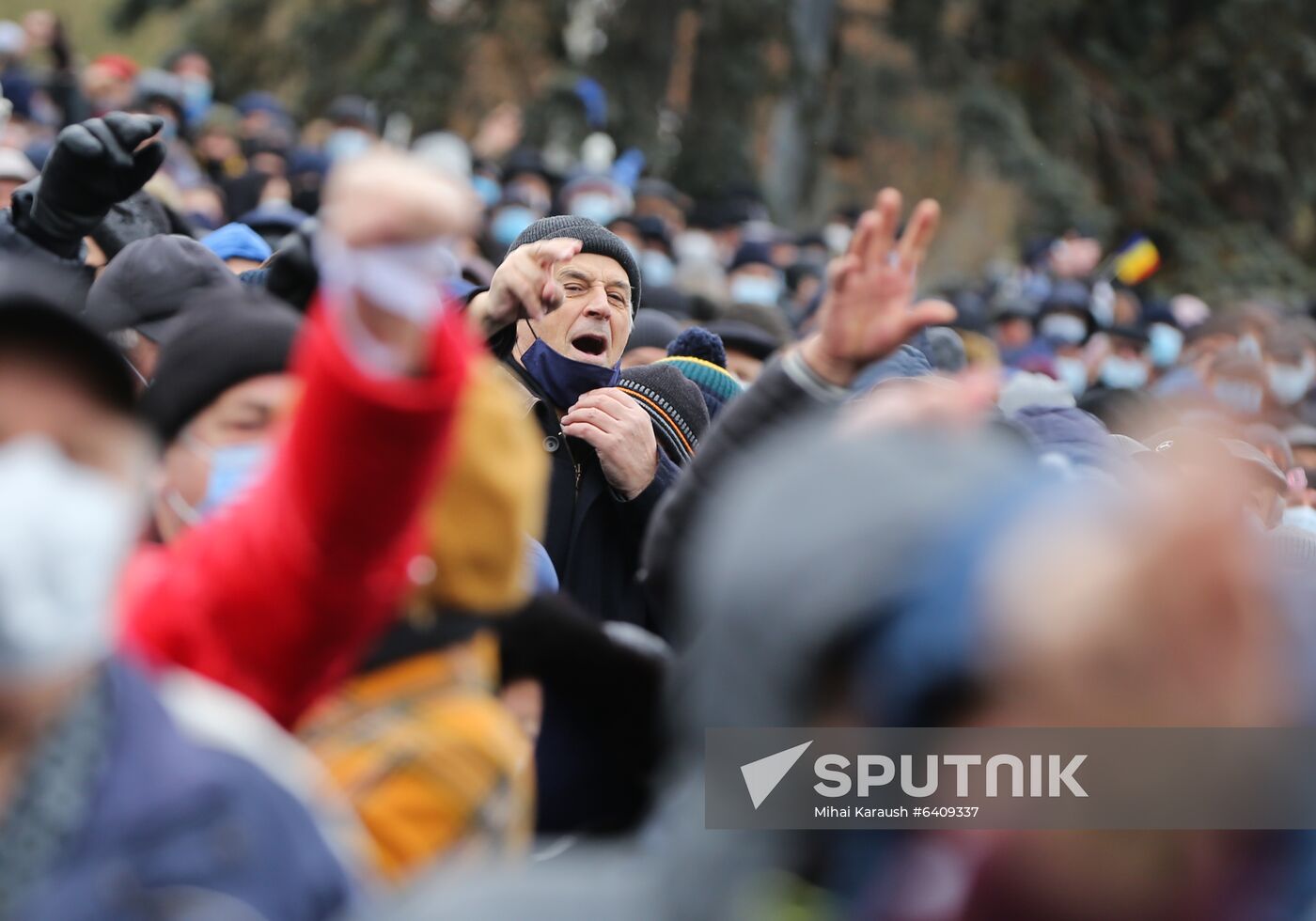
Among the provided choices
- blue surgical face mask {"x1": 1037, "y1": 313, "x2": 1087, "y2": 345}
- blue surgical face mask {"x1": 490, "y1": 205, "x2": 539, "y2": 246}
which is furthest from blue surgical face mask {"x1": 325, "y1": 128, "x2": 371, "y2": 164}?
blue surgical face mask {"x1": 1037, "y1": 313, "x2": 1087, "y2": 345}

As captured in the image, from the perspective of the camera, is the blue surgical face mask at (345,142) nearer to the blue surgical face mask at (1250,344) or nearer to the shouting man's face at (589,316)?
the blue surgical face mask at (1250,344)

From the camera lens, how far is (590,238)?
4660 mm

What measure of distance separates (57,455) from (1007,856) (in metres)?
0.93

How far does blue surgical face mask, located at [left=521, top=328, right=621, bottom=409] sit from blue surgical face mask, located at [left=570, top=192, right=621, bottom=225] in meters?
6.26

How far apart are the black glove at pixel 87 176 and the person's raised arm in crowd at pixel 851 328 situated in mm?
2315

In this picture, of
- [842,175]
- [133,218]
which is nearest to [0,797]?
[133,218]

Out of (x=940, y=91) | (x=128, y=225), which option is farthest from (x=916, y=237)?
(x=940, y=91)

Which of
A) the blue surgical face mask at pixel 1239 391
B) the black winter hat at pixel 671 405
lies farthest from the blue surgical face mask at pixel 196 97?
the black winter hat at pixel 671 405

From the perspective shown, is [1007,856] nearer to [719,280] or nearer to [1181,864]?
[1181,864]

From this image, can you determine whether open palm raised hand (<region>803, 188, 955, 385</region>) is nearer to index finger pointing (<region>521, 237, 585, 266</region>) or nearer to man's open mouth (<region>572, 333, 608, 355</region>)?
index finger pointing (<region>521, 237, 585, 266</region>)

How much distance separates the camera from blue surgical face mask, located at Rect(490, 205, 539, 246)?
9742mm

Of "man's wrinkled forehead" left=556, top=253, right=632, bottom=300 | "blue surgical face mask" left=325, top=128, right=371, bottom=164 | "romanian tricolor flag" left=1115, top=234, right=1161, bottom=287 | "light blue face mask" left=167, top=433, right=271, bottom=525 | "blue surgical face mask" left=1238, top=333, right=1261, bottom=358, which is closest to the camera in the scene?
"light blue face mask" left=167, top=433, right=271, bottom=525

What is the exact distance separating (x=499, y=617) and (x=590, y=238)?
234 cm

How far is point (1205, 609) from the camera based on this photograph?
1311 mm
